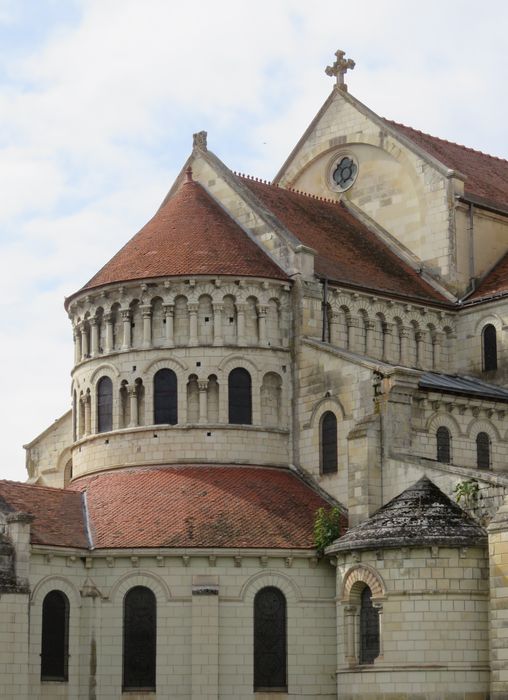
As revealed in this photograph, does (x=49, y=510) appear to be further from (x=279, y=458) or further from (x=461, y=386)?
(x=461, y=386)

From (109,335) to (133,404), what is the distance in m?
3.04

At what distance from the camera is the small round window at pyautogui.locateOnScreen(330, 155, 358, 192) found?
65.5 metres

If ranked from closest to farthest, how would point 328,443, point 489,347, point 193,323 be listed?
1. point 328,443
2. point 193,323
3. point 489,347

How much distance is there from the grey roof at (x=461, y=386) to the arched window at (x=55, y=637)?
1446cm

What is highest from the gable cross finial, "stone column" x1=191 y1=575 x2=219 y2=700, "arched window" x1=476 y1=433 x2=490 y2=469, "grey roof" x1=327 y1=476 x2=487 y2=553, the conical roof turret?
the gable cross finial

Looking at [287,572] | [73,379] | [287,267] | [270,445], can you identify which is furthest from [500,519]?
[73,379]

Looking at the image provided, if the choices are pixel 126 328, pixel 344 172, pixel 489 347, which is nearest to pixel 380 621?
pixel 126 328

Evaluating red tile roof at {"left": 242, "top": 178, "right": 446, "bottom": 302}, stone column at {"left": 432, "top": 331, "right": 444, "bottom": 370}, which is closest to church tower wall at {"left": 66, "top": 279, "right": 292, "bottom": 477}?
red tile roof at {"left": 242, "top": 178, "right": 446, "bottom": 302}

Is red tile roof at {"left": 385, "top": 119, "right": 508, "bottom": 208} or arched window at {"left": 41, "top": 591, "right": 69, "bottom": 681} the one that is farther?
red tile roof at {"left": 385, "top": 119, "right": 508, "bottom": 208}

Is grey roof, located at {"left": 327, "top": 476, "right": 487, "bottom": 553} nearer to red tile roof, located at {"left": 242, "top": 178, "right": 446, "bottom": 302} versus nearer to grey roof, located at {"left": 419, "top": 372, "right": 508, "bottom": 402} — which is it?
grey roof, located at {"left": 419, "top": 372, "right": 508, "bottom": 402}

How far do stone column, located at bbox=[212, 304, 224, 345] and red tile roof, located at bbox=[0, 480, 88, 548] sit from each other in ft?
24.9

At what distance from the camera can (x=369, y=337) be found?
5675 centimetres

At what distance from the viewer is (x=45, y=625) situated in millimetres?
48531

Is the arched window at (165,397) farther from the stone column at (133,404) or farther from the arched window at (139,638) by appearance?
the arched window at (139,638)
